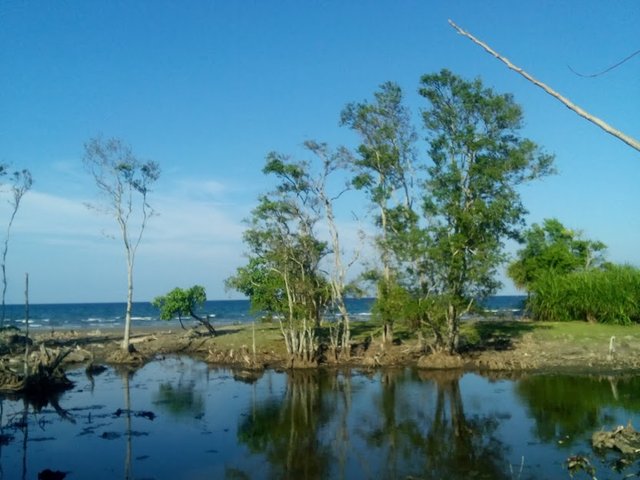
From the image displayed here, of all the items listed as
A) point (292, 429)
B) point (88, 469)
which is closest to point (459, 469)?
point (292, 429)

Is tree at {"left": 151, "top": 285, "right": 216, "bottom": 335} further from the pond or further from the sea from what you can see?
the pond

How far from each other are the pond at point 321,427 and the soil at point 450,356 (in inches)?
76.9

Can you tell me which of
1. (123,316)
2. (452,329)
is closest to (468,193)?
(452,329)

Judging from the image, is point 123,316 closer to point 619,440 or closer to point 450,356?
point 450,356

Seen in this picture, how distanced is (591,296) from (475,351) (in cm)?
928

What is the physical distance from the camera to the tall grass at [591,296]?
32.0 m

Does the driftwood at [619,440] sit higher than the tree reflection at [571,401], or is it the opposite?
the driftwood at [619,440]

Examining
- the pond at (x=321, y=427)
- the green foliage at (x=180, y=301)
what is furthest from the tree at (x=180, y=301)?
the pond at (x=321, y=427)

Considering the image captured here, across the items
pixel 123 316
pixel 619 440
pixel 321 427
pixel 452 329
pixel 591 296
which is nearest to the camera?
pixel 619 440

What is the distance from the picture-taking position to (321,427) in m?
16.4

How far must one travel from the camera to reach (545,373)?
24219mm

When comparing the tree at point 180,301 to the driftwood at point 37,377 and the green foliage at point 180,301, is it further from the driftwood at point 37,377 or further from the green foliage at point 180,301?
the driftwood at point 37,377

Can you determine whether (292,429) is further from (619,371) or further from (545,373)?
(619,371)

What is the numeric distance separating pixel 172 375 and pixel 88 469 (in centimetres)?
1366
